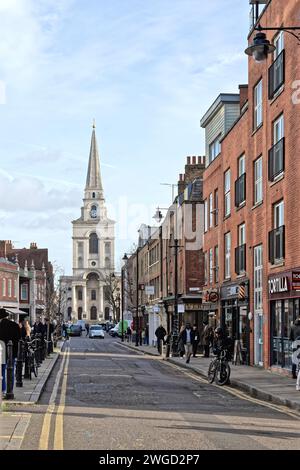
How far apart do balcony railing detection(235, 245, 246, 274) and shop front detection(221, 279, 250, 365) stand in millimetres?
640

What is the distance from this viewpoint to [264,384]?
2192 centimetres

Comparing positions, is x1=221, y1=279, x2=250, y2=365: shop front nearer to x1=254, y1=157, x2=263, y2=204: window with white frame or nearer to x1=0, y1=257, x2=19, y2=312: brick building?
x1=254, y1=157, x2=263, y2=204: window with white frame

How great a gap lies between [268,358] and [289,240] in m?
5.06

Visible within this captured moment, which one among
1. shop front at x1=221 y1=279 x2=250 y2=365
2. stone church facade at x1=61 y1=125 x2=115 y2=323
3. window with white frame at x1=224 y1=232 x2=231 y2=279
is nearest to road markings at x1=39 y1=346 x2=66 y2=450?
shop front at x1=221 y1=279 x2=250 y2=365

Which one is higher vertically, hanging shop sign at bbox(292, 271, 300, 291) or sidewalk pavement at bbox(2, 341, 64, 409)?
hanging shop sign at bbox(292, 271, 300, 291)

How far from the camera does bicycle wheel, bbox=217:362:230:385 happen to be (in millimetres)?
22781

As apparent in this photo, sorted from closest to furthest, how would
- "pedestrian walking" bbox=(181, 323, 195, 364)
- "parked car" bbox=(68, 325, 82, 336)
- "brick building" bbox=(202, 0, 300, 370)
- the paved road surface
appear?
1. the paved road surface
2. "brick building" bbox=(202, 0, 300, 370)
3. "pedestrian walking" bbox=(181, 323, 195, 364)
4. "parked car" bbox=(68, 325, 82, 336)

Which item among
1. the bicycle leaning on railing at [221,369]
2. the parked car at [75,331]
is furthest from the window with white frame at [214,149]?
the parked car at [75,331]

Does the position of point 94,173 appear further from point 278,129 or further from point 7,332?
point 7,332

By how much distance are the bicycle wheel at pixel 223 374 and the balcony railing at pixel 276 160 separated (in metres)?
6.84

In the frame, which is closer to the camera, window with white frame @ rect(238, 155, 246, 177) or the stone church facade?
window with white frame @ rect(238, 155, 246, 177)

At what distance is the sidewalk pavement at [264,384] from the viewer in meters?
18.2

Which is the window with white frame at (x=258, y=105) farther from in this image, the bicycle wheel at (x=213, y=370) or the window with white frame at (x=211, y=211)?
the window with white frame at (x=211, y=211)

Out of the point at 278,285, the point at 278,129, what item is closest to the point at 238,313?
the point at 278,285
